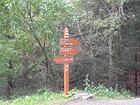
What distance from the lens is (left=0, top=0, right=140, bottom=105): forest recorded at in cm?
1361

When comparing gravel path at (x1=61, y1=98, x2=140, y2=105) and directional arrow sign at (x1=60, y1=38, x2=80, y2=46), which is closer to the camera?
gravel path at (x1=61, y1=98, x2=140, y2=105)

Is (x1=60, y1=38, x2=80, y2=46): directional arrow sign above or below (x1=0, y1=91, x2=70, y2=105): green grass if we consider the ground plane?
above

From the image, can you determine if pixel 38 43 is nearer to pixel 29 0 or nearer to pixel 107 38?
pixel 29 0

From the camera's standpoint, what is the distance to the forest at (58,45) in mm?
13609

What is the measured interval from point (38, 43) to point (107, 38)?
3628 millimetres

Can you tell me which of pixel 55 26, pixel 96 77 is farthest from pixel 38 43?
pixel 96 77

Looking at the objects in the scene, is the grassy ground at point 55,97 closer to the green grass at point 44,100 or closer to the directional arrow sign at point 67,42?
the green grass at point 44,100

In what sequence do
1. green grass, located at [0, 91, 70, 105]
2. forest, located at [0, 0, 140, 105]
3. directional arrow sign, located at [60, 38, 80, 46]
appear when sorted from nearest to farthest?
1. green grass, located at [0, 91, 70, 105]
2. directional arrow sign, located at [60, 38, 80, 46]
3. forest, located at [0, 0, 140, 105]

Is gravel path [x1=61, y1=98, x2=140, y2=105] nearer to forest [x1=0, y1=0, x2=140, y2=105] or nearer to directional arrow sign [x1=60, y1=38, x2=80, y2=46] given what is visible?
forest [x1=0, y1=0, x2=140, y2=105]

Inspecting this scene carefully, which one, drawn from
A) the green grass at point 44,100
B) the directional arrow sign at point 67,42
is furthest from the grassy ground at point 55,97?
the directional arrow sign at point 67,42

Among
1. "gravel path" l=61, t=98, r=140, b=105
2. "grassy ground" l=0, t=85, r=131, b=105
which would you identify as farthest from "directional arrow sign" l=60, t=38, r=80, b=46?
"gravel path" l=61, t=98, r=140, b=105

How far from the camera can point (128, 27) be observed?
18.8 meters

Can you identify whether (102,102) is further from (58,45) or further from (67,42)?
(58,45)

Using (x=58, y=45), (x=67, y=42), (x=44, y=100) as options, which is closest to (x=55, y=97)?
(x=44, y=100)
